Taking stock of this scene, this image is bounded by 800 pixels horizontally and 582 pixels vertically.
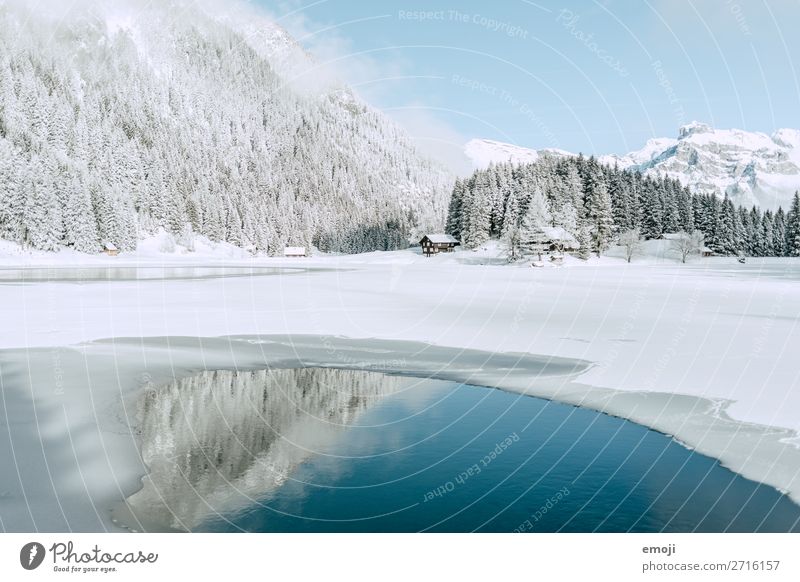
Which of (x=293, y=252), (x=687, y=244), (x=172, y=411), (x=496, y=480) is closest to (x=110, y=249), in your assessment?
(x=293, y=252)

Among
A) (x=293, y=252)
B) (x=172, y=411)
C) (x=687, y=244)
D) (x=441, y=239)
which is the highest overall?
(x=441, y=239)

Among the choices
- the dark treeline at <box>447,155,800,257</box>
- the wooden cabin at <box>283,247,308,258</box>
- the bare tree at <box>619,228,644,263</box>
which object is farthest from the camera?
the wooden cabin at <box>283,247,308,258</box>

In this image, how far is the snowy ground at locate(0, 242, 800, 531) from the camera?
1075cm

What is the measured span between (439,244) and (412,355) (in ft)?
341

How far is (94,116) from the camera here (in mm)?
176375

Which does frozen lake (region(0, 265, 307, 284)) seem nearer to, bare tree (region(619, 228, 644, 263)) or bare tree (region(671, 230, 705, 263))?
bare tree (region(619, 228, 644, 263))

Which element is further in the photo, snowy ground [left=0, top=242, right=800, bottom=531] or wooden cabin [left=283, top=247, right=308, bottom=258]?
wooden cabin [left=283, top=247, right=308, bottom=258]

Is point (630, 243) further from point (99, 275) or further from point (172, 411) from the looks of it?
point (172, 411)

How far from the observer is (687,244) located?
369ft

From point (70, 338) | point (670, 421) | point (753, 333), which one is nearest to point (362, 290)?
point (70, 338)

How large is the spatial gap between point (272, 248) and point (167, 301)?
138m

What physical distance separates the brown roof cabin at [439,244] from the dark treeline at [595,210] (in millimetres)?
2845

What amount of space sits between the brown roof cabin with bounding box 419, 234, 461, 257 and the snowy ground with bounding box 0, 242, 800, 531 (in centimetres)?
8106

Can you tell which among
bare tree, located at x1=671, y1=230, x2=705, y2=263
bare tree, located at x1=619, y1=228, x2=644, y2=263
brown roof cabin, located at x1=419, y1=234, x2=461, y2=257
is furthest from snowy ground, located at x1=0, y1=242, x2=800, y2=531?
brown roof cabin, located at x1=419, y1=234, x2=461, y2=257
